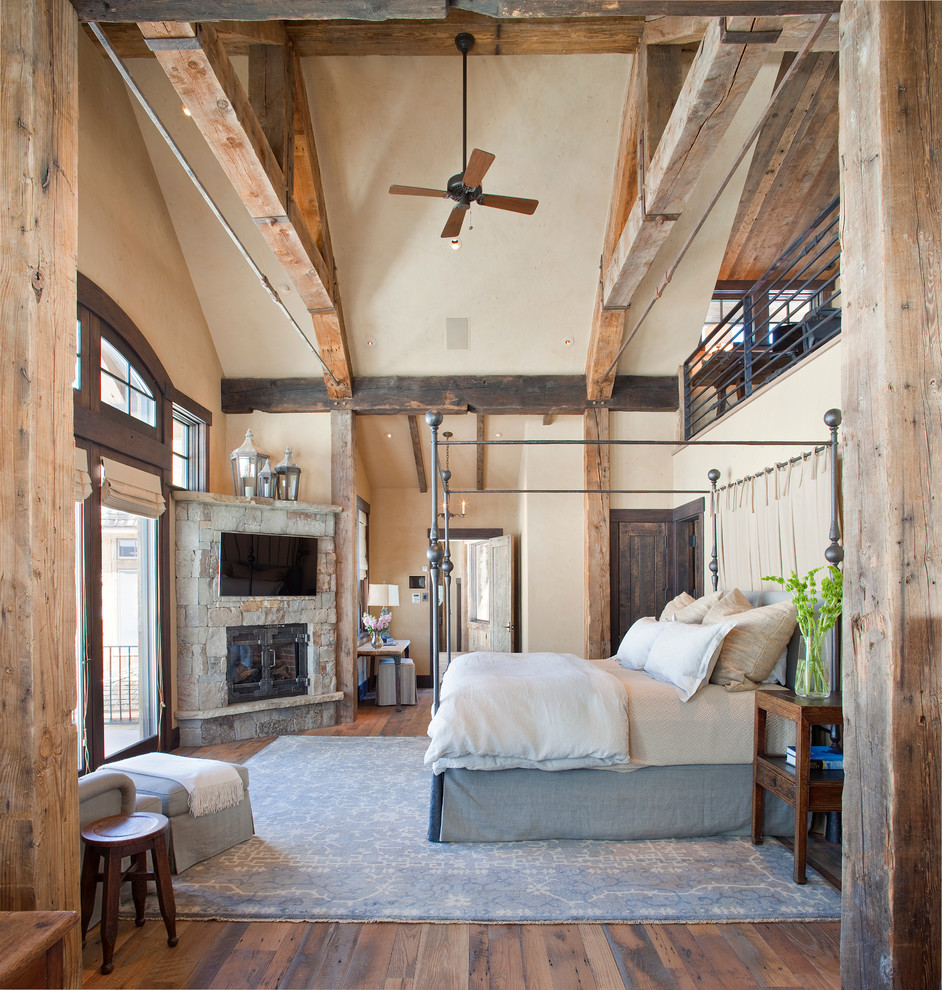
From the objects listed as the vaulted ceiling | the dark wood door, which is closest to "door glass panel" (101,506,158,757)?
the vaulted ceiling

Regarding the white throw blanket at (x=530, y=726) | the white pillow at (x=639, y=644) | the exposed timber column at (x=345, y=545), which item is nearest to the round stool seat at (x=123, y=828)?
the white throw blanket at (x=530, y=726)

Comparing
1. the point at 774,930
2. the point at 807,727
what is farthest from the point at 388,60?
the point at 774,930

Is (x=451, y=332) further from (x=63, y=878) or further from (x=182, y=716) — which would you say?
(x=63, y=878)

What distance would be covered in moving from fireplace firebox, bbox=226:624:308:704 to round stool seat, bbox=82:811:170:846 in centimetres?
332

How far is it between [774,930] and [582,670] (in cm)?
151

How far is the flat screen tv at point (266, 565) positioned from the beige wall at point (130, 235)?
77 centimetres

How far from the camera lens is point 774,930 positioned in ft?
8.64

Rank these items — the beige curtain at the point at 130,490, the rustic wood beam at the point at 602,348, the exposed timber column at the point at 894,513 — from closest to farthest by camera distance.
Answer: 1. the exposed timber column at the point at 894,513
2. the beige curtain at the point at 130,490
3. the rustic wood beam at the point at 602,348

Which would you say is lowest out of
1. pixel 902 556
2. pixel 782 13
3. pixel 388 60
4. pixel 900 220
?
pixel 902 556

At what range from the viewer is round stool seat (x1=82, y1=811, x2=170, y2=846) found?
→ 8.20 ft

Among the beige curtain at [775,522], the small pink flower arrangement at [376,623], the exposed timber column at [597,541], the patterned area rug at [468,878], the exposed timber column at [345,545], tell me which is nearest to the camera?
the patterned area rug at [468,878]

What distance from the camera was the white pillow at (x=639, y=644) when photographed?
440cm

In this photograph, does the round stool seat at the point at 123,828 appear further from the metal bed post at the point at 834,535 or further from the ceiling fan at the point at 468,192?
the ceiling fan at the point at 468,192

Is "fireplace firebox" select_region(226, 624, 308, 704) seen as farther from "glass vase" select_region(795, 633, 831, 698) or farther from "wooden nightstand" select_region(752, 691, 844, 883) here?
"glass vase" select_region(795, 633, 831, 698)
